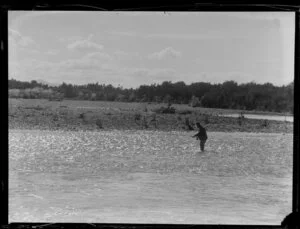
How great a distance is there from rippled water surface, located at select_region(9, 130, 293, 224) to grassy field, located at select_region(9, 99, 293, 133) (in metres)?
0.05

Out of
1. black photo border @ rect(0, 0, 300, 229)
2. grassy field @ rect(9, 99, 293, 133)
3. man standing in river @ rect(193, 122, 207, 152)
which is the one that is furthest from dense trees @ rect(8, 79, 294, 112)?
black photo border @ rect(0, 0, 300, 229)

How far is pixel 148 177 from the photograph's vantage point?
1897 millimetres

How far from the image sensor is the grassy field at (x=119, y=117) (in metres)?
1.94

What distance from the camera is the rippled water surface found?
1577mm

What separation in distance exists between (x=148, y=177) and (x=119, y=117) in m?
0.37

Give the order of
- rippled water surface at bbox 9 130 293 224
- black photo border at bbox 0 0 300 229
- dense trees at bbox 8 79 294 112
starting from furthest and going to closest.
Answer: dense trees at bbox 8 79 294 112 → rippled water surface at bbox 9 130 293 224 → black photo border at bbox 0 0 300 229

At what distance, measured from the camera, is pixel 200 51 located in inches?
81.2

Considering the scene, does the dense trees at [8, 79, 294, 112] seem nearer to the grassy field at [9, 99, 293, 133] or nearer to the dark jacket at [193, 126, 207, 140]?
the grassy field at [9, 99, 293, 133]
